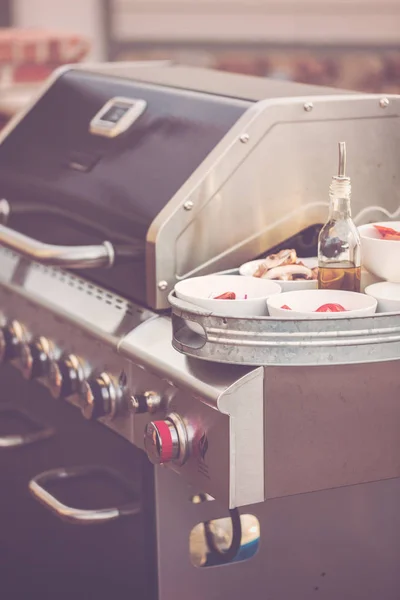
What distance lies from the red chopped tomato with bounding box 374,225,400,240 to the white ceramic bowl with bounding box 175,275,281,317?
189 mm

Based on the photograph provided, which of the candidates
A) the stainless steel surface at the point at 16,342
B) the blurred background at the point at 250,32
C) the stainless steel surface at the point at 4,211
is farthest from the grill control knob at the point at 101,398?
the blurred background at the point at 250,32

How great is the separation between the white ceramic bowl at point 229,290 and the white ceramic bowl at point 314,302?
0.03 meters

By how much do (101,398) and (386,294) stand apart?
504 mm

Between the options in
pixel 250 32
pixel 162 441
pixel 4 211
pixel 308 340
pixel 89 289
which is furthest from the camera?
pixel 250 32

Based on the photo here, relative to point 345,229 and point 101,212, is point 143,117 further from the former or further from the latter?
point 345,229

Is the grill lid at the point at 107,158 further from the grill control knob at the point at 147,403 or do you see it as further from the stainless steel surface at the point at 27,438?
the stainless steel surface at the point at 27,438

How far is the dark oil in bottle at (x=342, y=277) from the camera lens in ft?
4.99

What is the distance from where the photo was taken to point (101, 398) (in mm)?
1701

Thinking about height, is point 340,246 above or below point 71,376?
above

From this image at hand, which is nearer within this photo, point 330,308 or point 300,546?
point 330,308

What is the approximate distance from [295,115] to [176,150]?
0.76 feet

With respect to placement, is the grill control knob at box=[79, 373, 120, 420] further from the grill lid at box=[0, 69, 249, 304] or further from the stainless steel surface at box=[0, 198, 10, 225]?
the stainless steel surface at box=[0, 198, 10, 225]

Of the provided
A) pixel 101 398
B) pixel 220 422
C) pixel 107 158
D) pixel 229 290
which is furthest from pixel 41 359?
pixel 220 422

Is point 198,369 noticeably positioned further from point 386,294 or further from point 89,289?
point 89,289
